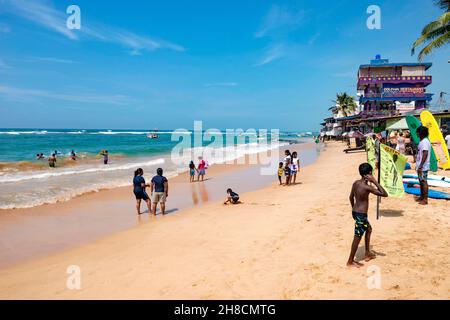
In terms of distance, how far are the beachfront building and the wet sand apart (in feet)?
93.6

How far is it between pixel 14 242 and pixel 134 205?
4.59 meters

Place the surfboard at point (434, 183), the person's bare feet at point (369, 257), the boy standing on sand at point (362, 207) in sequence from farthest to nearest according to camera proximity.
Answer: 1. the surfboard at point (434, 183)
2. the person's bare feet at point (369, 257)
3. the boy standing on sand at point (362, 207)

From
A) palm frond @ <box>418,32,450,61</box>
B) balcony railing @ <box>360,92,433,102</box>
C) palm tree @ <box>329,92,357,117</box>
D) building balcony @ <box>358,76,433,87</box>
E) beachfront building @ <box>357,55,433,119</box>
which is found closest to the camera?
palm frond @ <box>418,32,450,61</box>

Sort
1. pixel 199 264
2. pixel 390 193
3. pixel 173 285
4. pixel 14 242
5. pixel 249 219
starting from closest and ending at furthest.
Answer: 1. pixel 173 285
2. pixel 199 264
3. pixel 390 193
4. pixel 14 242
5. pixel 249 219

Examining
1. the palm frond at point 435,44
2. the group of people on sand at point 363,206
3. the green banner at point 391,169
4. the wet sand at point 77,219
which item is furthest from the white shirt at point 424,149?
the palm frond at point 435,44

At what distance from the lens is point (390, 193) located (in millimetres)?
7250

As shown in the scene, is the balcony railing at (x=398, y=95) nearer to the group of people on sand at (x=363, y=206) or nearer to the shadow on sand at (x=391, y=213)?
the shadow on sand at (x=391, y=213)

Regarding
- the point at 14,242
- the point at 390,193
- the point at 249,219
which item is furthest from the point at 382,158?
the point at 14,242

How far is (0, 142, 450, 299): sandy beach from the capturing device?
4.59 metres

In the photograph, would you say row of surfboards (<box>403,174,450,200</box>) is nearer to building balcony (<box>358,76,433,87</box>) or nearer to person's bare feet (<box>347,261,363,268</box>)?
person's bare feet (<box>347,261,363,268</box>)

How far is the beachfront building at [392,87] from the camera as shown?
36156 mm

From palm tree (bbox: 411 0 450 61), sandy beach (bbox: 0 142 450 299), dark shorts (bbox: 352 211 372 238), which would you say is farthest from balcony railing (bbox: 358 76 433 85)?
dark shorts (bbox: 352 211 372 238)

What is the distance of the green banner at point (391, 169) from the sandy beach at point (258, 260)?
0.86 metres
